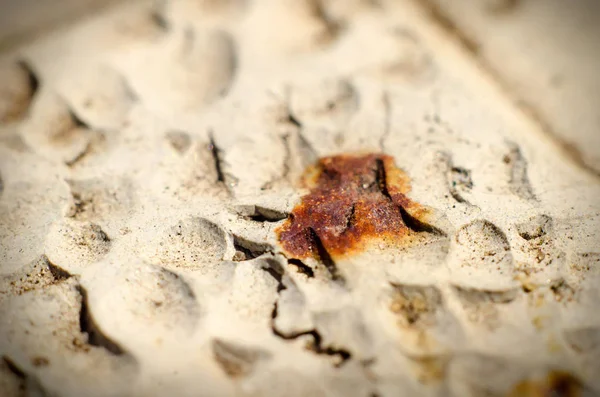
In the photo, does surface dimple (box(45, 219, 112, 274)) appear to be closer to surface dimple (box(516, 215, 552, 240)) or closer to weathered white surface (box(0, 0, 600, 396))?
weathered white surface (box(0, 0, 600, 396))

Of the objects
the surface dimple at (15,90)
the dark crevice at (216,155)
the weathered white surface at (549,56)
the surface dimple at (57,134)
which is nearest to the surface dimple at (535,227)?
the weathered white surface at (549,56)

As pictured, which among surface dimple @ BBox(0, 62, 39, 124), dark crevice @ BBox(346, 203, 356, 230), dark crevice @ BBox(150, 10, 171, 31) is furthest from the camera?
dark crevice @ BBox(150, 10, 171, 31)

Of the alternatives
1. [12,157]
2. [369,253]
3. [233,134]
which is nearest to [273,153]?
[233,134]

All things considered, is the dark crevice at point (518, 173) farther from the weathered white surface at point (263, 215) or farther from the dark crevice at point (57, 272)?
the dark crevice at point (57, 272)

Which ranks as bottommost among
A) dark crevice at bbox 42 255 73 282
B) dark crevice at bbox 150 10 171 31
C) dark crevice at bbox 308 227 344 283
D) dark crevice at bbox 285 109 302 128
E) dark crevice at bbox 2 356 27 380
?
dark crevice at bbox 2 356 27 380

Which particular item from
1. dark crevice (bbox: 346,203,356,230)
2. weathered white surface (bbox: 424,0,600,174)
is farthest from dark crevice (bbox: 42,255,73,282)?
weathered white surface (bbox: 424,0,600,174)

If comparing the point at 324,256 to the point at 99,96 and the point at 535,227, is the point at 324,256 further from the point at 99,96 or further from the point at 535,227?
the point at 99,96
